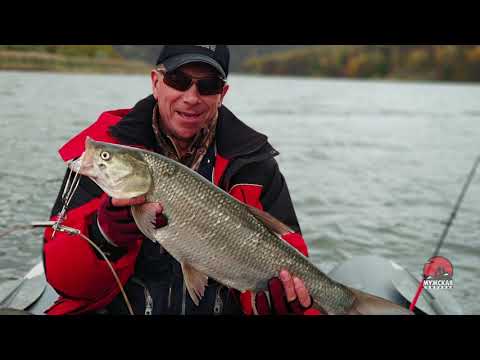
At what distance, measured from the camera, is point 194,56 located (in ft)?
10.5

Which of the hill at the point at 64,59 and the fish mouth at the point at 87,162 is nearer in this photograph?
the fish mouth at the point at 87,162

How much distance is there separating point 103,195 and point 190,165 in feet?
2.19

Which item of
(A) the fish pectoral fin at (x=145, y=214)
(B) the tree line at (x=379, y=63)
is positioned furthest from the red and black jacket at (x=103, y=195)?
(B) the tree line at (x=379, y=63)

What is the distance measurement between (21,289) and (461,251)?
22.4 ft

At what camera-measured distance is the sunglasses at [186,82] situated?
10.5ft

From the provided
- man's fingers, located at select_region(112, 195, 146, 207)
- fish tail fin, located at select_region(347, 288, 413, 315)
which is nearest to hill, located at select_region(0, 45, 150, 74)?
man's fingers, located at select_region(112, 195, 146, 207)

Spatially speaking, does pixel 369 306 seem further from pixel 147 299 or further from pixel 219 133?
pixel 219 133

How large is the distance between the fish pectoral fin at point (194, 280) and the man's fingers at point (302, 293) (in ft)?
1.83

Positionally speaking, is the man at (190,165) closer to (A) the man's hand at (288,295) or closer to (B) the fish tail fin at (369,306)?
(A) the man's hand at (288,295)

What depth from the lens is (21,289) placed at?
427 centimetres

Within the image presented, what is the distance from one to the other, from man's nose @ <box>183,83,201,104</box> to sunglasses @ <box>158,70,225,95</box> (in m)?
0.02

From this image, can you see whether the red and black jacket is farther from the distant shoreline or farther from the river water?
the distant shoreline

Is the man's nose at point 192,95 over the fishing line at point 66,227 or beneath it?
over
